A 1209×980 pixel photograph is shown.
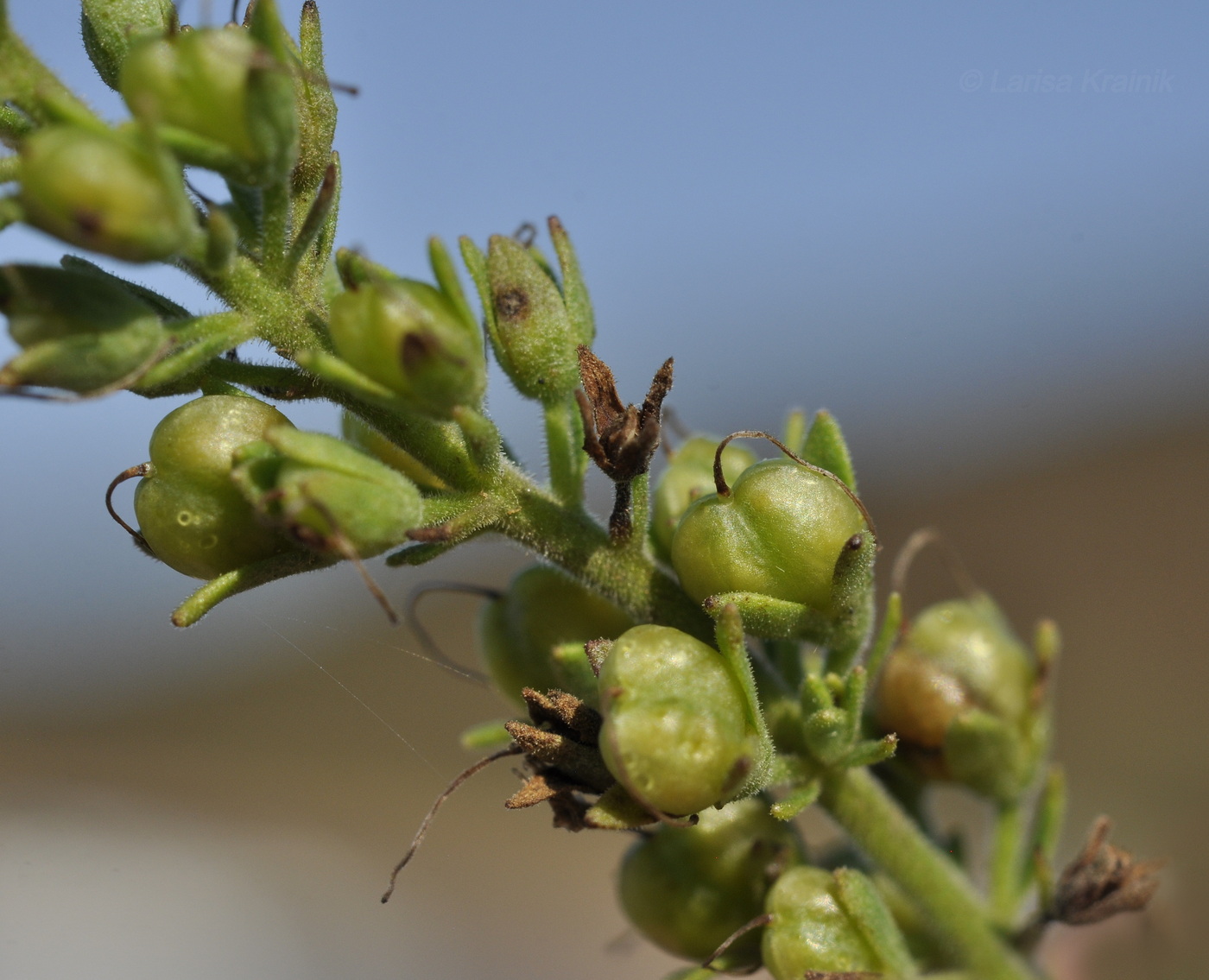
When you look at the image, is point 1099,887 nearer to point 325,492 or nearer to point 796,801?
point 796,801

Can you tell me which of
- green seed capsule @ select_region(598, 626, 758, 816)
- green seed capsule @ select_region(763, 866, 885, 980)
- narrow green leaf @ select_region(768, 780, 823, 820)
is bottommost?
green seed capsule @ select_region(763, 866, 885, 980)

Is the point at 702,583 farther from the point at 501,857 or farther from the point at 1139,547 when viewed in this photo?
the point at 1139,547

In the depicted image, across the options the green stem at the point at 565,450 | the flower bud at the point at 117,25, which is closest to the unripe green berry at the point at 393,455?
the green stem at the point at 565,450

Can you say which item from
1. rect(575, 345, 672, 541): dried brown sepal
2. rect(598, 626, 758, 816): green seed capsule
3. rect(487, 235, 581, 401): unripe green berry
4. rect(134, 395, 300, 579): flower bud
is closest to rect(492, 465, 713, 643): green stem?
rect(575, 345, 672, 541): dried brown sepal

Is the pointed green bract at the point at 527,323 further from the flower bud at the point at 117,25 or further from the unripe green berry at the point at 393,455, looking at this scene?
the flower bud at the point at 117,25

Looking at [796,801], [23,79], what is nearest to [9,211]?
[23,79]

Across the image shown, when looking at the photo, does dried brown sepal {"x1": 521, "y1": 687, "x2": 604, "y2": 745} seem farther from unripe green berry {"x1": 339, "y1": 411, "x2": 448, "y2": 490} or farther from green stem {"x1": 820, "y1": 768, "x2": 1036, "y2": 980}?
green stem {"x1": 820, "y1": 768, "x2": 1036, "y2": 980}

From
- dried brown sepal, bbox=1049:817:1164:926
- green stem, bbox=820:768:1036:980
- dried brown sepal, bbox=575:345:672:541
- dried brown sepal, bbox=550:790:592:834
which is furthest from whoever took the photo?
dried brown sepal, bbox=1049:817:1164:926

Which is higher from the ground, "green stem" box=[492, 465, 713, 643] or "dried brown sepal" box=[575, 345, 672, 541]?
"dried brown sepal" box=[575, 345, 672, 541]
